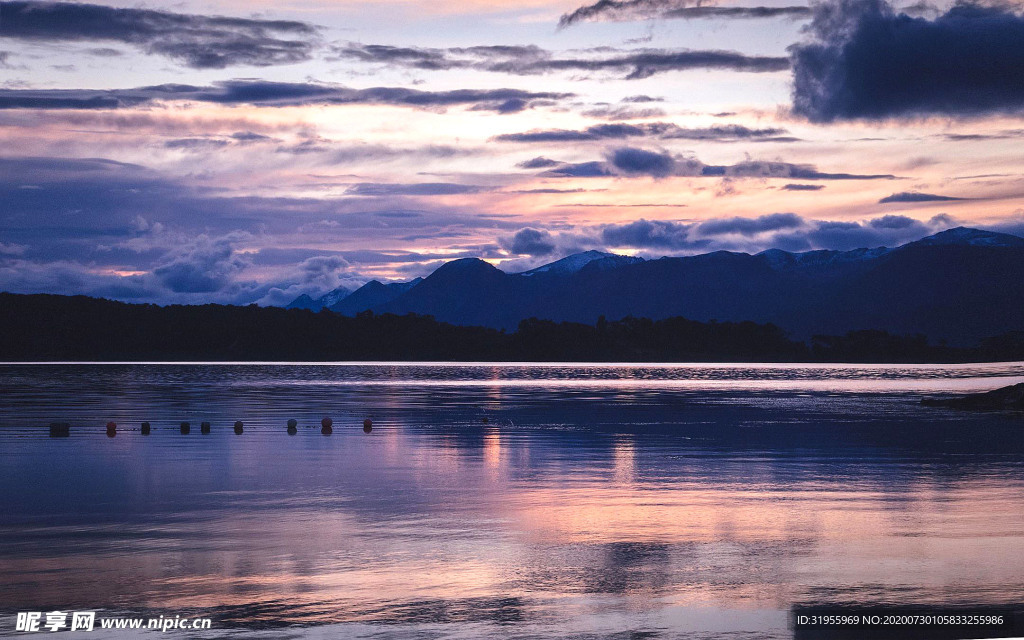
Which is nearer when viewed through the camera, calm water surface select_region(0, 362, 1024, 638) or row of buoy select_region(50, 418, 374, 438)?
calm water surface select_region(0, 362, 1024, 638)

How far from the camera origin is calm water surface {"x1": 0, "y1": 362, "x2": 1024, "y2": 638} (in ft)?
51.2

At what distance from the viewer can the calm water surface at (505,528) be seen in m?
15.6

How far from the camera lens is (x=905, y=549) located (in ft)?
64.8

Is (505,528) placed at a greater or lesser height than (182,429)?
greater

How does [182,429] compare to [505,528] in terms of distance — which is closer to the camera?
[505,528]

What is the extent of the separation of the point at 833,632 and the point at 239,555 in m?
10.5

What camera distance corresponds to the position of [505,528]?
72.7 feet

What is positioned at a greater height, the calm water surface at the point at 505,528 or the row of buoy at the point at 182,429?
the calm water surface at the point at 505,528

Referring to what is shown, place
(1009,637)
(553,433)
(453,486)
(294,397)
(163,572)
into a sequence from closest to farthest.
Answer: (1009,637)
(163,572)
(453,486)
(553,433)
(294,397)

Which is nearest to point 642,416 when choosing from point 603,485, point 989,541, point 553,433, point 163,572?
point 553,433

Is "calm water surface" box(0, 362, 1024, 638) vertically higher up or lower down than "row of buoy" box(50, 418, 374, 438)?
higher up

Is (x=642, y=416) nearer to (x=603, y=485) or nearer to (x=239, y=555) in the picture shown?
(x=603, y=485)

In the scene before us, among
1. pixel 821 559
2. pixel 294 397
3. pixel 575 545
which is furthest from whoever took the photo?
pixel 294 397

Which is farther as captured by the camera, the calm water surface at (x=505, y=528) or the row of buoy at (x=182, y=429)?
the row of buoy at (x=182, y=429)
